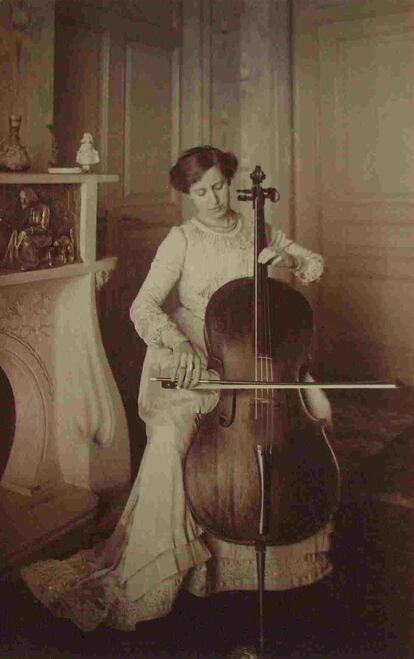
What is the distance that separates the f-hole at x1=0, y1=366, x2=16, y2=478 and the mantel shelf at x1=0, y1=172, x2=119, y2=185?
516 millimetres

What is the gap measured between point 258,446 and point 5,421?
800mm

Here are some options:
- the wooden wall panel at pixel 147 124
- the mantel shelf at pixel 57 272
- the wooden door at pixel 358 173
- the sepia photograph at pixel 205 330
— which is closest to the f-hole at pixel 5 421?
the sepia photograph at pixel 205 330

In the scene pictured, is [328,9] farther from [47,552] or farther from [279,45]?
[47,552]

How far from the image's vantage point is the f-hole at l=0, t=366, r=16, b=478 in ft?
5.77

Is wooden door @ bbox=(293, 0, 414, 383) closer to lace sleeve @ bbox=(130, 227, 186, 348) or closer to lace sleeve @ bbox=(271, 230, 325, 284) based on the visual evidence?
lace sleeve @ bbox=(271, 230, 325, 284)

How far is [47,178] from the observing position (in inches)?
63.9

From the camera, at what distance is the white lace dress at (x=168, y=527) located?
1.36 meters

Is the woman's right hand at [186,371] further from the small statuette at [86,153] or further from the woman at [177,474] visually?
the small statuette at [86,153]

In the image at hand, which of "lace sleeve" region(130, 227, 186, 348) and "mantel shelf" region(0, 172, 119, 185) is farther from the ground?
"mantel shelf" region(0, 172, 119, 185)

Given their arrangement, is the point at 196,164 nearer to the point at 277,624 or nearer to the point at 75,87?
the point at 75,87

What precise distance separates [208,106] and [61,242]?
605mm

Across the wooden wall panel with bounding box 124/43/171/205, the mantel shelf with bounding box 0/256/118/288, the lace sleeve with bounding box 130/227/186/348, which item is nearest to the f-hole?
the mantel shelf with bounding box 0/256/118/288

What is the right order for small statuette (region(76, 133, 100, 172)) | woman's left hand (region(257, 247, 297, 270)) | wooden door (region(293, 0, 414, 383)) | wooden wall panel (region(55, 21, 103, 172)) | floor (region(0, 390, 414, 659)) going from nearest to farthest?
floor (region(0, 390, 414, 659)) → woman's left hand (region(257, 247, 297, 270)) → small statuette (region(76, 133, 100, 172)) → wooden wall panel (region(55, 21, 103, 172)) → wooden door (region(293, 0, 414, 383))

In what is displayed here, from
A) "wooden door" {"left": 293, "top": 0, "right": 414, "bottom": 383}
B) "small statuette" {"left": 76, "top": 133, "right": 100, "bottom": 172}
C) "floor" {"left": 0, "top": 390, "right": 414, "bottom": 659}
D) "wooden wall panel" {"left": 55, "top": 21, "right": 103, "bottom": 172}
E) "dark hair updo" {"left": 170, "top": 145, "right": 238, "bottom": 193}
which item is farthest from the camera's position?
"wooden door" {"left": 293, "top": 0, "right": 414, "bottom": 383}
